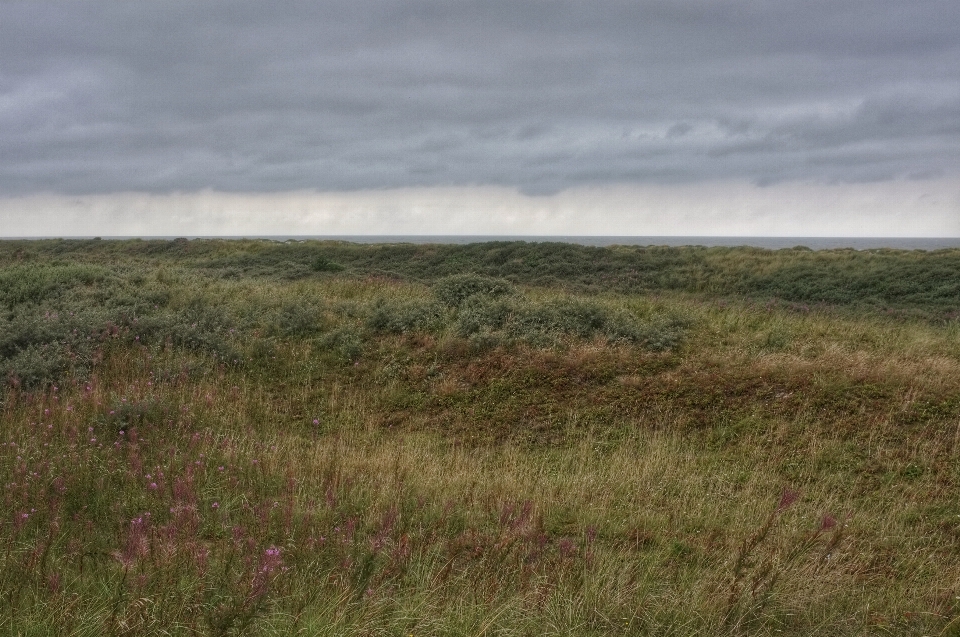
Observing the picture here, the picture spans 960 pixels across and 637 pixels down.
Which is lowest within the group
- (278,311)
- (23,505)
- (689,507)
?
(689,507)

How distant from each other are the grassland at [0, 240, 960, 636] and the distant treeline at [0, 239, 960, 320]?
1215 cm

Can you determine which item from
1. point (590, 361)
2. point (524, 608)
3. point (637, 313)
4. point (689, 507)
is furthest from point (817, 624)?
point (637, 313)

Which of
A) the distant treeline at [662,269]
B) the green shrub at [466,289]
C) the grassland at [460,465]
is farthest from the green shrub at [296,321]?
the distant treeline at [662,269]

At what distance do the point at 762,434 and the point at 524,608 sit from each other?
5942mm

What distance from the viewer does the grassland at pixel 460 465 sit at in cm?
432

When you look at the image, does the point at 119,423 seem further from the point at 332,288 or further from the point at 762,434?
the point at 332,288

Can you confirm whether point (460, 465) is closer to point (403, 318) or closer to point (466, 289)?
point (403, 318)

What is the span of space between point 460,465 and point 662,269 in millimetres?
31591

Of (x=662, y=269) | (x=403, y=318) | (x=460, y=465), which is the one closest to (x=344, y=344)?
(x=403, y=318)

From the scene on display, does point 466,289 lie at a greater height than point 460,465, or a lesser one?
greater

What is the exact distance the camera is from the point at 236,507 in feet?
20.0

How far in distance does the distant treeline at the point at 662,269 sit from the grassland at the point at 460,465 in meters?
12.2

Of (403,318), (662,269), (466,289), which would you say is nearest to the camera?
(403,318)

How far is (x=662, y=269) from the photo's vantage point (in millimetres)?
37625
